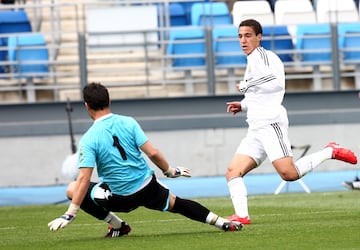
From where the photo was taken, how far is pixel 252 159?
13.4 m

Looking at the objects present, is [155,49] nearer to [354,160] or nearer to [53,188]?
[53,188]

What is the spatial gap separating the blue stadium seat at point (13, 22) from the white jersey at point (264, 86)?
39.4 ft

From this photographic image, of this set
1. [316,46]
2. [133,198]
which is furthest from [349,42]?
[133,198]

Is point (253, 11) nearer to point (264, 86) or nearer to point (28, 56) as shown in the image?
point (28, 56)

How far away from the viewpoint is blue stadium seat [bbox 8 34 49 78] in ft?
75.2

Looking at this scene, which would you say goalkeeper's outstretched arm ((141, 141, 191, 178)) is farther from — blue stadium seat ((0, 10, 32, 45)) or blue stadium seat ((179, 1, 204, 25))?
blue stadium seat ((179, 1, 204, 25))

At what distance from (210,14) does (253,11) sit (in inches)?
34.3

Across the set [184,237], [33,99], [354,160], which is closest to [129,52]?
[33,99]

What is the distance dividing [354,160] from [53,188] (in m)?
9.83

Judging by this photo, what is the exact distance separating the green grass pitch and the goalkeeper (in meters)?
0.33

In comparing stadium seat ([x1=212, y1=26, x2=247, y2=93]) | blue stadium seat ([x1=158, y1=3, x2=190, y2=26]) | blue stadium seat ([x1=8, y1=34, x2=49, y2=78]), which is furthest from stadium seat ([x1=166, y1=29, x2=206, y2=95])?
blue stadium seat ([x1=8, y1=34, x2=49, y2=78])

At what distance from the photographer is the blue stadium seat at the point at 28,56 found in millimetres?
22906

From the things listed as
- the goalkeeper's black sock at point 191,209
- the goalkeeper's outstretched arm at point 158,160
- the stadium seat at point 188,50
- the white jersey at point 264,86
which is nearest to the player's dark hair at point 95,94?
the goalkeeper's outstretched arm at point 158,160

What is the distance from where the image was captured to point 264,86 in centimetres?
1324
